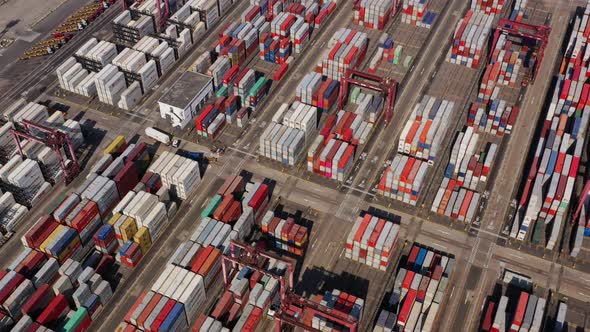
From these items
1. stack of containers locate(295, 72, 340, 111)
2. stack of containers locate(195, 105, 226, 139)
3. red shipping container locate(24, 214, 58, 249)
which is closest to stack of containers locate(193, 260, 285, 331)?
red shipping container locate(24, 214, 58, 249)

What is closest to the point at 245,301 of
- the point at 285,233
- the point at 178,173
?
the point at 285,233

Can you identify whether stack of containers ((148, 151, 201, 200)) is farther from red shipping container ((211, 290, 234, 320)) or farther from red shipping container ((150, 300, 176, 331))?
red shipping container ((150, 300, 176, 331))

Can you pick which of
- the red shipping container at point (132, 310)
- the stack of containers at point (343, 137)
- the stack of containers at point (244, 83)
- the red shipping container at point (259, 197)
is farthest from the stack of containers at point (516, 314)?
the stack of containers at point (244, 83)

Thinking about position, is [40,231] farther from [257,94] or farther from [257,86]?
[257,86]

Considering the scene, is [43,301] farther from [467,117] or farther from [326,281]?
[467,117]

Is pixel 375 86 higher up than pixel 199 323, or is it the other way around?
pixel 375 86

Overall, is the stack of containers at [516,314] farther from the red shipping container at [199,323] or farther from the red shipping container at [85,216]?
the red shipping container at [85,216]

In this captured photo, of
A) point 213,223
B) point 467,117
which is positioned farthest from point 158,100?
point 467,117
